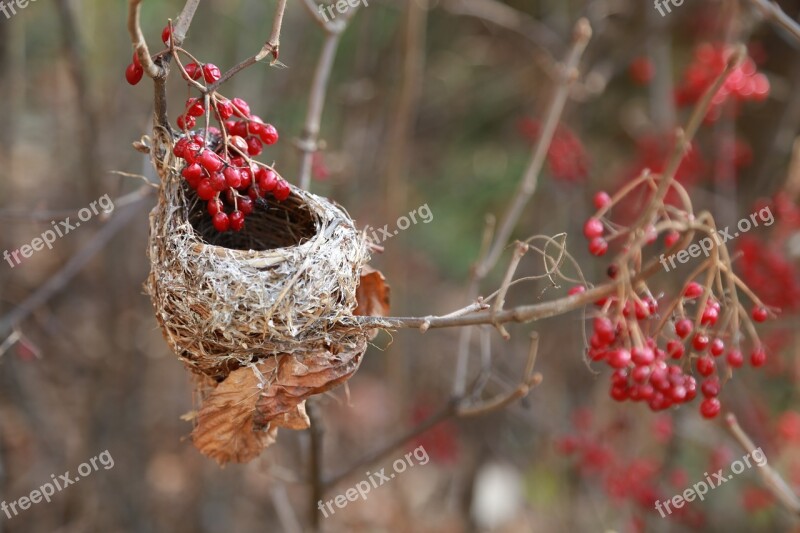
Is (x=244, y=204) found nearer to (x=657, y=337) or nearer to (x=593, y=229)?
(x=593, y=229)

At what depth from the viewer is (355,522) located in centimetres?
559

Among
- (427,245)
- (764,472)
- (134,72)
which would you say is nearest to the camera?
(134,72)

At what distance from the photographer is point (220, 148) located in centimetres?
185

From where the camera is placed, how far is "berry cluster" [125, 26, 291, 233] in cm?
168

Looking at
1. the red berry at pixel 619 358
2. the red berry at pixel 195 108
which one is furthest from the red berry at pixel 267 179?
the red berry at pixel 619 358

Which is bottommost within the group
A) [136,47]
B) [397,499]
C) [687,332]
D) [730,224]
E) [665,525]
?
[665,525]

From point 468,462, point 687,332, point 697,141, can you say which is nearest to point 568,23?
point 697,141

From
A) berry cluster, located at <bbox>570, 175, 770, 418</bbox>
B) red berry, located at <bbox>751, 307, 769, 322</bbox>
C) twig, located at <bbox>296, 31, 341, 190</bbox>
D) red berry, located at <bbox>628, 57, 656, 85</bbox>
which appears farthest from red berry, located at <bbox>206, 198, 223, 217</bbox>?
red berry, located at <bbox>628, 57, 656, 85</bbox>

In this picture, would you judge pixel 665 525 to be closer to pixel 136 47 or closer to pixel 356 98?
pixel 356 98

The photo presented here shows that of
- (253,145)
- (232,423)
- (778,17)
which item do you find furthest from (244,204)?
(778,17)

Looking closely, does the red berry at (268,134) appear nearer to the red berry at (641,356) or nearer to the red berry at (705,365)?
the red berry at (641,356)

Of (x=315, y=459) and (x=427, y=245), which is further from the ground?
(x=315, y=459)

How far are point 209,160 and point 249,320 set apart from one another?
370 millimetres

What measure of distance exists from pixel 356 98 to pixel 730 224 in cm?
203
